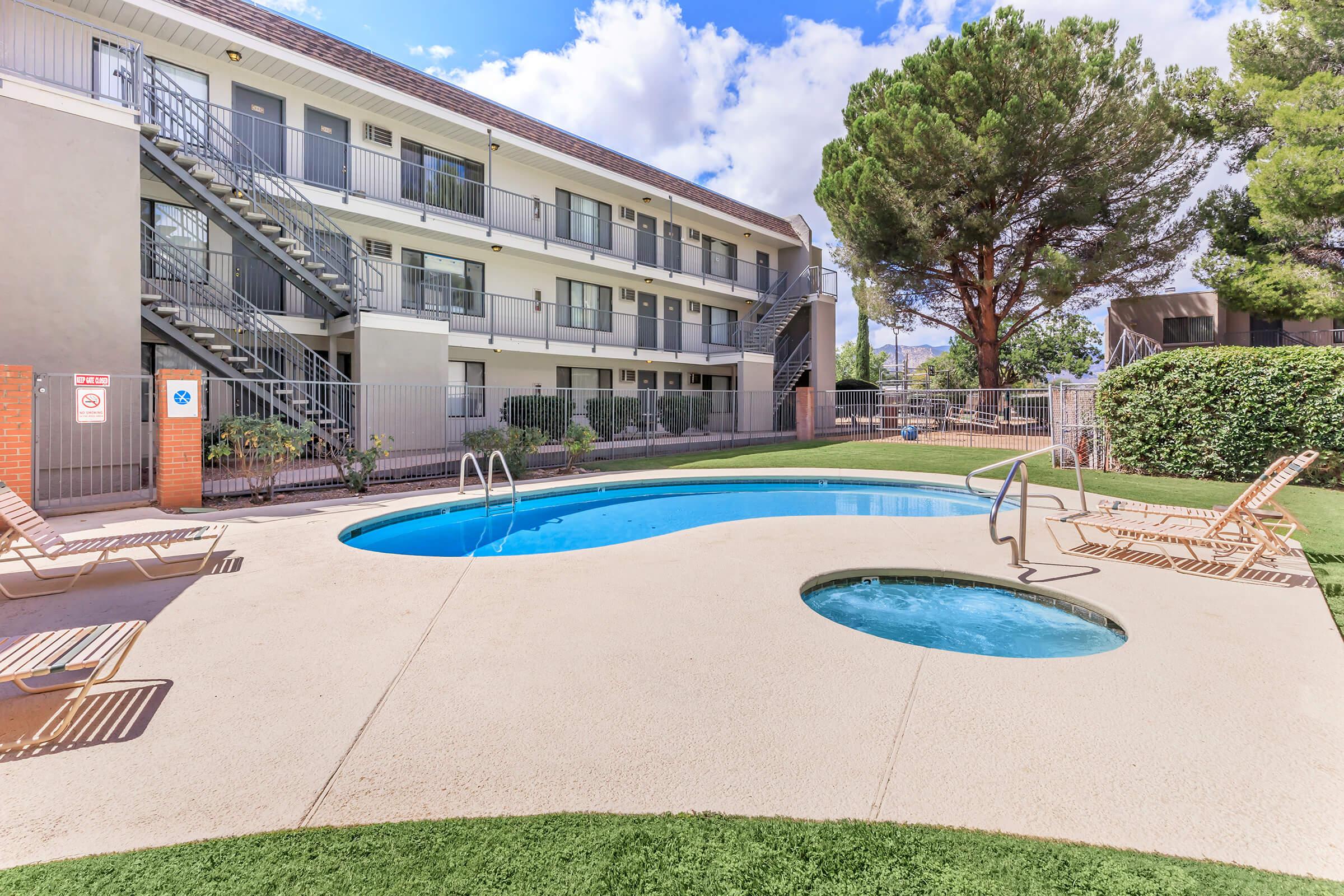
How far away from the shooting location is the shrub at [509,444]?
12.8 meters

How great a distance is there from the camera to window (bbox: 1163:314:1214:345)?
28594 millimetres

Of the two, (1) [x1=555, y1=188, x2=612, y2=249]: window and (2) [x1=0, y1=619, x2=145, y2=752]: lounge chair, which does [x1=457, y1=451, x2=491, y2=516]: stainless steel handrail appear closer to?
(2) [x1=0, y1=619, x2=145, y2=752]: lounge chair

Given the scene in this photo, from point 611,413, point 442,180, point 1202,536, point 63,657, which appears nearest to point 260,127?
point 442,180

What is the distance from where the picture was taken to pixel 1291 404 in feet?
36.2

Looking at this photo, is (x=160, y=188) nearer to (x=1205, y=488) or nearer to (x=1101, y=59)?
(x=1205, y=488)

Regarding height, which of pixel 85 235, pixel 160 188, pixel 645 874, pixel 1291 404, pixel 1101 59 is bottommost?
pixel 645 874

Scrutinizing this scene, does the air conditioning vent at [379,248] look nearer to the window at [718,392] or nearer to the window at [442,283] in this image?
the window at [442,283]

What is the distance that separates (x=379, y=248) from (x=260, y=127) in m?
3.69

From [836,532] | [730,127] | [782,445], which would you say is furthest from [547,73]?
[836,532]

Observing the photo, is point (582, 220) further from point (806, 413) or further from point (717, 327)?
point (806, 413)

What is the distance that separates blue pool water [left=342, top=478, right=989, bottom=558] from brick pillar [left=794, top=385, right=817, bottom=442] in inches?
398

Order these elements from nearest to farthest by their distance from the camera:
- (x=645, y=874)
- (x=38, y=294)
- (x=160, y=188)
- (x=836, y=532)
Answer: (x=645, y=874), (x=836, y=532), (x=38, y=294), (x=160, y=188)

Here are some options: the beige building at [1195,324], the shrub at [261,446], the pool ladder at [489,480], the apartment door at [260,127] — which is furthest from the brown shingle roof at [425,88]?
the beige building at [1195,324]

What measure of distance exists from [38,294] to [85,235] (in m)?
1.14
